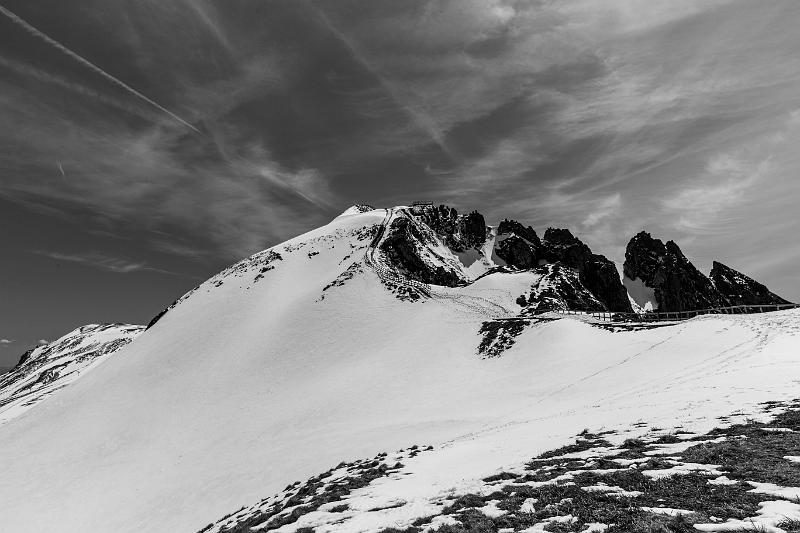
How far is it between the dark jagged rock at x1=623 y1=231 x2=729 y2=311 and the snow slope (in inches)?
3529

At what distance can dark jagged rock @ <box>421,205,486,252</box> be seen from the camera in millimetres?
106044

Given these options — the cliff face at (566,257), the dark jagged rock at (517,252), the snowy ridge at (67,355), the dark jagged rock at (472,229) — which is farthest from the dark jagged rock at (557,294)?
the snowy ridge at (67,355)

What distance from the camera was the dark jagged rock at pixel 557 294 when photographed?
60344 millimetres

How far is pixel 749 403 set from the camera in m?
14.4

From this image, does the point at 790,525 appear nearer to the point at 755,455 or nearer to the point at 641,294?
the point at 755,455

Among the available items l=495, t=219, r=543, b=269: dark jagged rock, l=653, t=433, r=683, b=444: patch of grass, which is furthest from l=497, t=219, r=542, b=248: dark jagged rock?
l=653, t=433, r=683, b=444: patch of grass

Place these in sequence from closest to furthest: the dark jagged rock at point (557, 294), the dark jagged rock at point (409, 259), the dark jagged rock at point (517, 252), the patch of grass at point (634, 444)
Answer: the patch of grass at point (634, 444), the dark jagged rock at point (557, 294), the dark jagged rock at point (409, 259), the dark jagged rock at point (517, 252)

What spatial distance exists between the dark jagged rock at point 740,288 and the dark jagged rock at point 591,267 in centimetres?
4005

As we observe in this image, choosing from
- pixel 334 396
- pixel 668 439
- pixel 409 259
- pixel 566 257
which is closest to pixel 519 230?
pixel 566 257

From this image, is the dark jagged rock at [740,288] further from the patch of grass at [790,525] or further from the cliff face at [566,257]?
the patch of grass at [790,525]

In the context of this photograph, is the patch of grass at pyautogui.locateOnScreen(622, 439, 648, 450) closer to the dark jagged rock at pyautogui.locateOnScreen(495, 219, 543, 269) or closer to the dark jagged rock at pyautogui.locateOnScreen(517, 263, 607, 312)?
the dark jagged rock at pyautogui.locateOnScreen(517, 263, 607, 312)

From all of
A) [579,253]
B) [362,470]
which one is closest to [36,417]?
[362,470]

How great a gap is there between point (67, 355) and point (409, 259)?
5970 inches

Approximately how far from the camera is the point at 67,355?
Answer: 147125 mm
